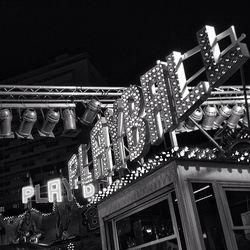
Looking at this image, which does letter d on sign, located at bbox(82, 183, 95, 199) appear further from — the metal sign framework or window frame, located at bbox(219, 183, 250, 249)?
window frame, located at bbox(219, 183, 250, 249)

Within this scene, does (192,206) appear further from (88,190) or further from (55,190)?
(55,190)

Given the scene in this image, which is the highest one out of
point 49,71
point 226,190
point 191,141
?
point 49,71

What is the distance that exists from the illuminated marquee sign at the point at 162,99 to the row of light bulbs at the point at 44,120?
47 cm

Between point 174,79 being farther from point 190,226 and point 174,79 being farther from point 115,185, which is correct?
point 190,226

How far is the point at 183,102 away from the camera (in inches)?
226

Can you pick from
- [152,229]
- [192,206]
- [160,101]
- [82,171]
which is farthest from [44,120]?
[192,206]

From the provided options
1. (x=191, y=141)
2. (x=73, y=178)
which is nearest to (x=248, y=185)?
(x=73, y=178)

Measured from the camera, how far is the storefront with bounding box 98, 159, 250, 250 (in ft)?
12.2

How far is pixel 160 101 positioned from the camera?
643 centimetres

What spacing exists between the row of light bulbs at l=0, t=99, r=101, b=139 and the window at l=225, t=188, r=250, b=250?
5163 millimetres

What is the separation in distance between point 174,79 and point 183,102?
0.59m

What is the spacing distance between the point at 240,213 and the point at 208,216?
0.43 meters

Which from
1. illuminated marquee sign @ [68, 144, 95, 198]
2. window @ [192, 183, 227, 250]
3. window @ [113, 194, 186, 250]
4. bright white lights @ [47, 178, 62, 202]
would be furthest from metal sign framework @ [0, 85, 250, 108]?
bright white lights @ [47, 178, 62, 202]

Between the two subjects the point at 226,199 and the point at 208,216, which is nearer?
the point at 208,216
